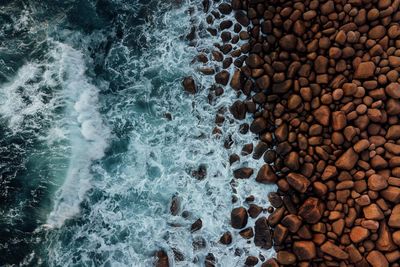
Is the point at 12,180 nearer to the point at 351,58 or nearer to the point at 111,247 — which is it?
the point at 111,247

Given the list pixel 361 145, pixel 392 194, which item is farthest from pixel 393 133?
pixel 392 194

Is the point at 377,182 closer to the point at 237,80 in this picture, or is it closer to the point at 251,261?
the point at 251,261

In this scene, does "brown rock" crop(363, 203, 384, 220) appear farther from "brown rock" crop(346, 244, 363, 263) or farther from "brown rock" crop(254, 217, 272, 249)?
"brown rock" crop(254, 217, 272, 249)

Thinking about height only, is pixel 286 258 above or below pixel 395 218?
below

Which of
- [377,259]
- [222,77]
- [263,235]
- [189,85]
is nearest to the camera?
[377,259]

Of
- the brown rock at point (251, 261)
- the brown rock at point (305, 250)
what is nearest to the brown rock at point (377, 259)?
the brown rock at point (305, 250)

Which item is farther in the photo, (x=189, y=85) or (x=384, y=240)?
(x=189, y=85)

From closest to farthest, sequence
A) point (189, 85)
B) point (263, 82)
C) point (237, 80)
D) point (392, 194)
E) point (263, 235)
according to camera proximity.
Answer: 1. point (392, 194)
2. point (263, 235)
3. point (263, 82)
4. point (237, 80)
5. point (189, 85)
